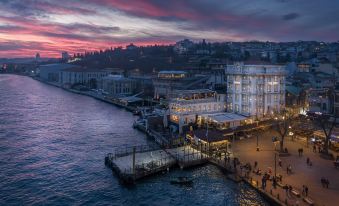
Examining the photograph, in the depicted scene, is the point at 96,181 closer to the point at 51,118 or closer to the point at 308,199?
the point at 308,199

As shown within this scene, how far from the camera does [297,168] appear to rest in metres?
28.5

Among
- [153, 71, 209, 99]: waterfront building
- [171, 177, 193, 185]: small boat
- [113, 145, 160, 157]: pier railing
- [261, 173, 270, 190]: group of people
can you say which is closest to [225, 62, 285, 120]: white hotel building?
[113, 145, 160, 157]: pier railing

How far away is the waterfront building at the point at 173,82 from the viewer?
2778 inches

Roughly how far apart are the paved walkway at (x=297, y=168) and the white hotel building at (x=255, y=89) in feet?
26.9

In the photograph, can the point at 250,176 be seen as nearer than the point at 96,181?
Yes

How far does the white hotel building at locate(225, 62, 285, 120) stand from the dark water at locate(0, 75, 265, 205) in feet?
47.0

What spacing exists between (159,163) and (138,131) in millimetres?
18038

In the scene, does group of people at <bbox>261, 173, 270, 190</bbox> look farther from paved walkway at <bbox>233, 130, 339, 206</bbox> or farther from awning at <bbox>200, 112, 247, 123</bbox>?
awning at <bbox>200, 112, 247, 123</bbox>

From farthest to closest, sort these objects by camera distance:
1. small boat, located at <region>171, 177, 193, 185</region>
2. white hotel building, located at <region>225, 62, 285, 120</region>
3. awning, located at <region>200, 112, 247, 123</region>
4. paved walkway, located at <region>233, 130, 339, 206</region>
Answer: white hotel building, located at <region>225, 62, 285, 120</region>, awning, located at <region>200, 112, 247, 123</region>, small boat, located at <region>171, 177, 193, 185</region>, paved walkway, located at <region>233, 130, 339, 206</region>

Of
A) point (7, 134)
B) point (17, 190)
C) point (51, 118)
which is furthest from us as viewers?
point (51, 118)

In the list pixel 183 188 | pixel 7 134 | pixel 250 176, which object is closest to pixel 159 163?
pixel 183 188

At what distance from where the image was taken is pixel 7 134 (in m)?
47.1

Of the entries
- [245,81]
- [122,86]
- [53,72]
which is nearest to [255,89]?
[245,81]

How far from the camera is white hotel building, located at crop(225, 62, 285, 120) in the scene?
151 feet
